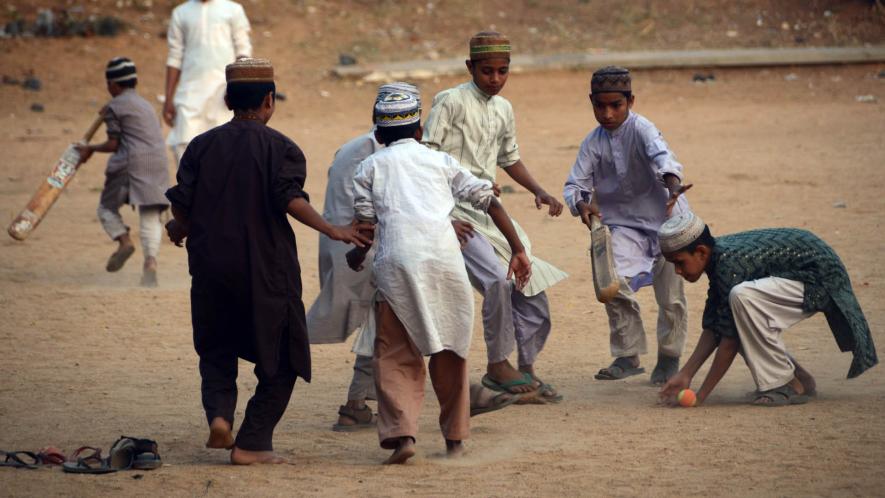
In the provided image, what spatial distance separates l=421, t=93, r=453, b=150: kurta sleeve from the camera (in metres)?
6.73

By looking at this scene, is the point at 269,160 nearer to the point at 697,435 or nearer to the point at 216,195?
the point at 216,195

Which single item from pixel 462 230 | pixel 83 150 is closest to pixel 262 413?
pixel 462 230

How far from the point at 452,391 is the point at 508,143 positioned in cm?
189

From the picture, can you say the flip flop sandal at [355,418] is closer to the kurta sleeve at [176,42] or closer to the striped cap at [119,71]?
the striped cap at [119,71]

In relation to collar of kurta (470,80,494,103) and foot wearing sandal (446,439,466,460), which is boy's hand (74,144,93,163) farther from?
foot wearing sandal (446,439,466,460)

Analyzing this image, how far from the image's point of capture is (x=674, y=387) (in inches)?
256

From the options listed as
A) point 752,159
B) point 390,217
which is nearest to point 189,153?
point 390,217

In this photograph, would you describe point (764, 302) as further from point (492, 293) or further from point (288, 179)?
point (288, 179)

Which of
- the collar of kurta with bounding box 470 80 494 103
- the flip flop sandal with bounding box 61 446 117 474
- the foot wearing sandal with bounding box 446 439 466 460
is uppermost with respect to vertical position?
the collar of kurta with bounding box 470 80 494 103

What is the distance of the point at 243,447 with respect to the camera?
5543 millimetres

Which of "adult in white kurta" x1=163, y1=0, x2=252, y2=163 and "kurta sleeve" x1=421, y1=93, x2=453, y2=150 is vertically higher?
"kurta sleeve" x1=421, y1=93, x2=453, y2=150

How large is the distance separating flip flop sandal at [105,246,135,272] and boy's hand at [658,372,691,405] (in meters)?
5.17

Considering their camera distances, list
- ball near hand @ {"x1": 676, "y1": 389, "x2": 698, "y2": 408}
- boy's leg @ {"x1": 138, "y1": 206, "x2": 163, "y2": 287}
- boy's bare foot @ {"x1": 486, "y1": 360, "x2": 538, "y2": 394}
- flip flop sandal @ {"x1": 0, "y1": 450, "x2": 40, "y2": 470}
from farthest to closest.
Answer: boy's leg @ {"x1": 138, "y1": 206, "x2": 163, "y2": 287}
boy's bare foot @ {"x1": 486, "y1": 360, "x2": 538, "y2": 394}
ball near hand @ {"x1": 676, "y1": 389, "x2": 698, "y2": 408}
flip flop sandal @ {"x1": 0, "y1": 450, "x2": 40, "y2": 470}

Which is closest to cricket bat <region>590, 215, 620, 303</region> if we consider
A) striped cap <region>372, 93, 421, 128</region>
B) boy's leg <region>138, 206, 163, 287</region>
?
striped cap <region>372, 93, 421, 128</region>
